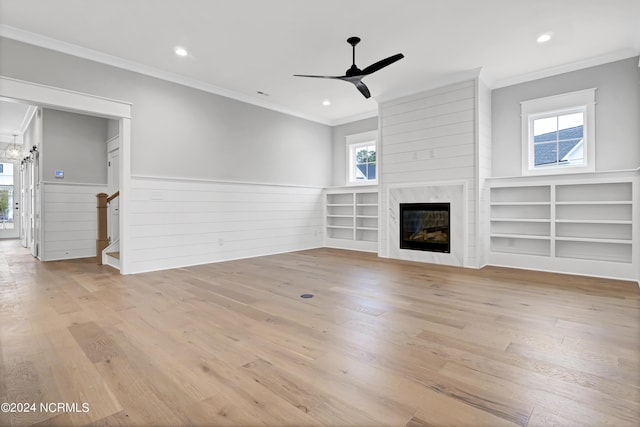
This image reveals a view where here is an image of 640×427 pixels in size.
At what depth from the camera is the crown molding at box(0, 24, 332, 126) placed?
11.3 ft

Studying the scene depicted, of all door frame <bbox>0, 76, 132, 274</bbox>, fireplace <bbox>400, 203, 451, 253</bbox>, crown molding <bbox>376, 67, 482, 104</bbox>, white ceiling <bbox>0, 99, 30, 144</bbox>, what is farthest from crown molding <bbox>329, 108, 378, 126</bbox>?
white ceiling <bbox>0, 99, 30, 144</bbox>

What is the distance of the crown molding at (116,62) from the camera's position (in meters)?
3.45

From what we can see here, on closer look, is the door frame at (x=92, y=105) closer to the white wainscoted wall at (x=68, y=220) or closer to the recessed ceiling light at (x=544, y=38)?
the white wainscoted wall at (x=68, y=220)

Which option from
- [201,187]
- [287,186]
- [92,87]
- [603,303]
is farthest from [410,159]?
[92,87]

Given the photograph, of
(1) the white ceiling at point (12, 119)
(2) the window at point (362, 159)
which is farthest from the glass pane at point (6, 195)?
(2) the window at point (362, 159)

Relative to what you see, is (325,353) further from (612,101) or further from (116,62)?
(612,101)

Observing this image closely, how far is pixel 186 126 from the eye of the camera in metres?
4.84

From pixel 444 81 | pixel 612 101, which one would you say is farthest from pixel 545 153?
pixel 444 81

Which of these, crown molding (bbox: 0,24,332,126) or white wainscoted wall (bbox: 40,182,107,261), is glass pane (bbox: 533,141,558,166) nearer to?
crown molding (bbox: 0,24,332,126)

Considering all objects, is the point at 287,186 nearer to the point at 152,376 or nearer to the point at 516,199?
the point at 516,199

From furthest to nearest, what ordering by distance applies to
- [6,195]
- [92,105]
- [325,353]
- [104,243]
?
[6,195], [104,243], [92,105], [325,353]

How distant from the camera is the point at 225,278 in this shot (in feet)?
13.1

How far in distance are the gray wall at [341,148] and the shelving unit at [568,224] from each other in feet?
10.7

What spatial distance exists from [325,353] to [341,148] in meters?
5.92
